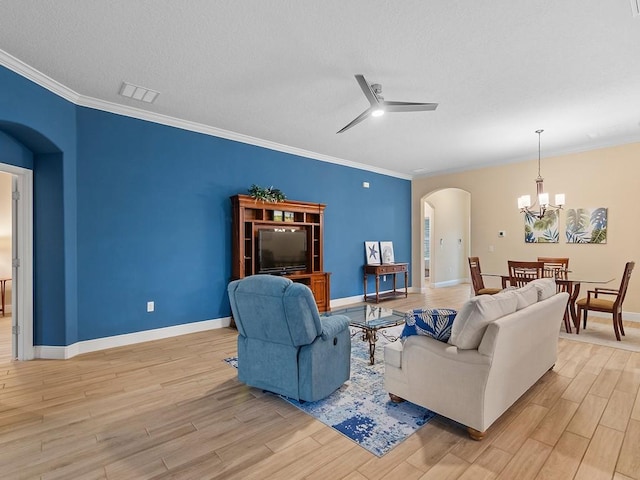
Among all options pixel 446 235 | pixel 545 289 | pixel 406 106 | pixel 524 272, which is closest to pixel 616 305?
pixel 524 272

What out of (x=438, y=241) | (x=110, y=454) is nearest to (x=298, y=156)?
(x=110, y=454)

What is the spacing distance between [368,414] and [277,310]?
1.05m

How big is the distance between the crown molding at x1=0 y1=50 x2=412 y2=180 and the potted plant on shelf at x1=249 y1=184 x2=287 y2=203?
80cm

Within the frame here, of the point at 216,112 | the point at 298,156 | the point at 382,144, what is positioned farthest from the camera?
the point at 298,156

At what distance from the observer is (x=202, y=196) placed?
4770 millimetres

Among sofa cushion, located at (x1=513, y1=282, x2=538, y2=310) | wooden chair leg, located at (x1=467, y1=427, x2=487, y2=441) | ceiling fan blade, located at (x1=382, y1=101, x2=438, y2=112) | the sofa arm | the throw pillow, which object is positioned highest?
ceiling fan blade, located at (x1=382, y1=101, x2=438, y2=112)

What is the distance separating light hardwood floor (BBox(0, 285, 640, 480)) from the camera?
1.91 m

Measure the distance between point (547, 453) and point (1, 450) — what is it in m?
3.47

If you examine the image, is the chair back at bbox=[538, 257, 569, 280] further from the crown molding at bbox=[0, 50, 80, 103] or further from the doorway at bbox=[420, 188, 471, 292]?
the crown molding at bbox=[0, 50, 80, 103]

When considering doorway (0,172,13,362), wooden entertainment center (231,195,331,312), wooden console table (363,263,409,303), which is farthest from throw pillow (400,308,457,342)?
doorway (0,172,13,362)

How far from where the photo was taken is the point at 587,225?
222 inches

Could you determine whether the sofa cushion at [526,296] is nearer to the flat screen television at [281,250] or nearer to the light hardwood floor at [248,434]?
the light hardwood floor at [248,434]

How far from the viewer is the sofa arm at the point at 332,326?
2.67 metres

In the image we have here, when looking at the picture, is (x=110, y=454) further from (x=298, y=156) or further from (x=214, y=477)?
(x=298, y=156)
